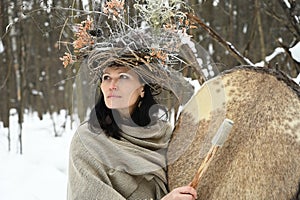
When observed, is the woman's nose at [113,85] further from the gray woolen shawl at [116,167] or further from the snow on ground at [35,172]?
the snow on ground at [35,172]

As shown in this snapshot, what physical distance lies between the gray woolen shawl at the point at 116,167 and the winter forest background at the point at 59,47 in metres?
0.59

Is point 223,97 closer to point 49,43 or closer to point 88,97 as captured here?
point 88,97

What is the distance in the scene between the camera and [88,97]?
206 centimetres

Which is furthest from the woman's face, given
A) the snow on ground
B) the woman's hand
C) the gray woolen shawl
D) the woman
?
the snow on ground

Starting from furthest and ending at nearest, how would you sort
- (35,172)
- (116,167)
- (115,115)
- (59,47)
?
(35,172) → (59,47) → (115,115) → (116,167)

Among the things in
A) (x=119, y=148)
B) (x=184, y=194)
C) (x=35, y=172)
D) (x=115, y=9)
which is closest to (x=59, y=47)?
(x=115, y=9)

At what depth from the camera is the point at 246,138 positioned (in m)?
1.79

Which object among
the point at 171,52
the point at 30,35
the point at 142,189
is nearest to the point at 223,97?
the point at 171,52

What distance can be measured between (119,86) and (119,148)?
9.6 inches

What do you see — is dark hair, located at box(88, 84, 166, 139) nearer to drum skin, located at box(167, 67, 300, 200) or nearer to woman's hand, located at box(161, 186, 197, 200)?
drum skin, located at box(167, 67, 300, 200)

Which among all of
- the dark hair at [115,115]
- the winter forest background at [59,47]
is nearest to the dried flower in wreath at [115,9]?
the dark hair at [115,115]

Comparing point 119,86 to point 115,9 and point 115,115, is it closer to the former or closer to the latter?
point 115,115

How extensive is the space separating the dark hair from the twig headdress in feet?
0.36

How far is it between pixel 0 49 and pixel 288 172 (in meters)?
5.63
